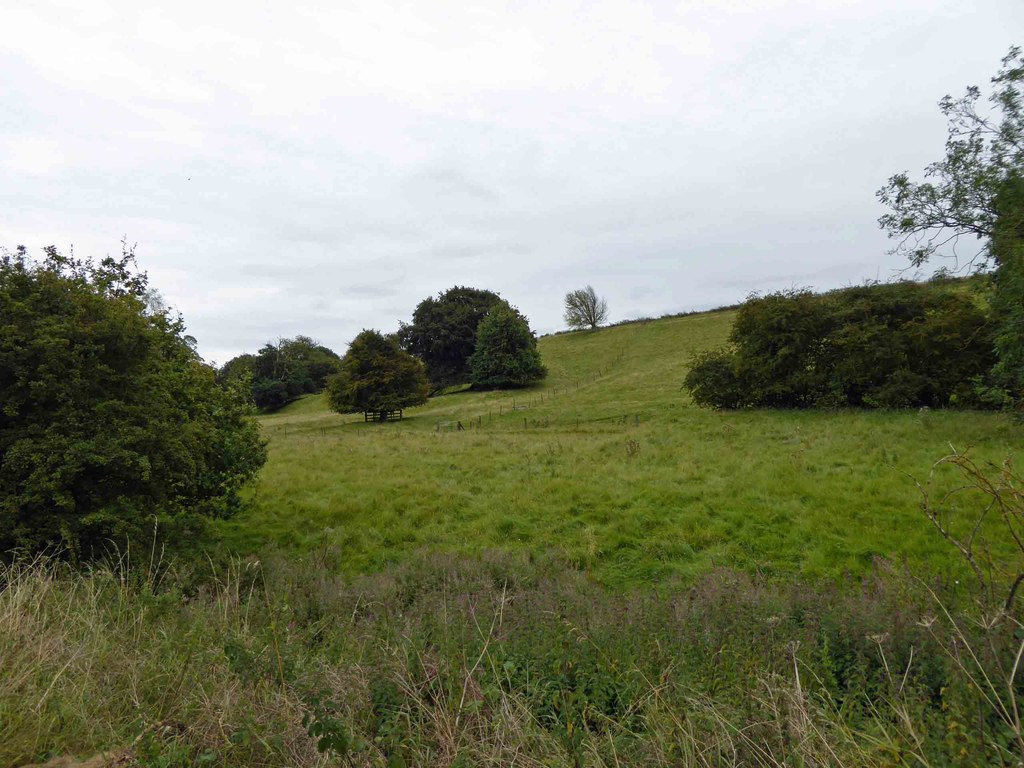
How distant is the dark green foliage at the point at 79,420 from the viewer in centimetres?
706

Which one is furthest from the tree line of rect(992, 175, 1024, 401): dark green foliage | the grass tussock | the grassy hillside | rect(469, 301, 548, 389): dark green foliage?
rect(992, 175, 1024, 401): dark green foliage

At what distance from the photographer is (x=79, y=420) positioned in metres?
7.54

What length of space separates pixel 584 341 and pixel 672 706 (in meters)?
65.2

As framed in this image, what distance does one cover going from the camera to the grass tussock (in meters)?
2.74

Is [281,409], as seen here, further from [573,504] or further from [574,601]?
[574,601]

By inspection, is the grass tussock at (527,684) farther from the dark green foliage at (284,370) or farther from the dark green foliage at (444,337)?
the dark green foliage at (284,370)

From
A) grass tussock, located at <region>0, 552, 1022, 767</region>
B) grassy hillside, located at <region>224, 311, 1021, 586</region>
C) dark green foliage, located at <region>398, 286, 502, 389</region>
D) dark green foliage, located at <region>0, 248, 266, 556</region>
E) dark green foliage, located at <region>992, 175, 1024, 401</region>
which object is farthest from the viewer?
dark green foliage, located at <region>398, 286, 502, 389</region>

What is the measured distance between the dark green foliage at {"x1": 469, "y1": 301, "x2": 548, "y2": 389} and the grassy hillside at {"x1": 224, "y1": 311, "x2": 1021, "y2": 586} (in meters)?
27.7

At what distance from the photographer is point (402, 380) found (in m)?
40.9

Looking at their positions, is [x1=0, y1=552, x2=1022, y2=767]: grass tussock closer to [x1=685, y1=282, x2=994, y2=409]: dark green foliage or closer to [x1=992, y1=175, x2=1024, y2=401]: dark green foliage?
[x1=992, y1=175, x2=1024, y2=401]: dark green foliage

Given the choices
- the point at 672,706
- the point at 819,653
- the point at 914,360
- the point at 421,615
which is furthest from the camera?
the point at 914,360

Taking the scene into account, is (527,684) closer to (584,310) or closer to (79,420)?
(79,420)

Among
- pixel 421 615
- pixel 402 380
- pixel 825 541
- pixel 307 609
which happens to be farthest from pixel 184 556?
pixel 402 380

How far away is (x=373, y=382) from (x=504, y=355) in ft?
A: 51.0
